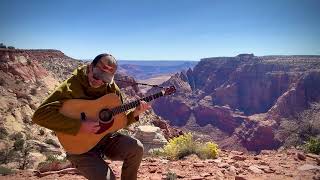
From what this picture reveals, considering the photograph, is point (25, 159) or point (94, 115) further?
point (25, 159)

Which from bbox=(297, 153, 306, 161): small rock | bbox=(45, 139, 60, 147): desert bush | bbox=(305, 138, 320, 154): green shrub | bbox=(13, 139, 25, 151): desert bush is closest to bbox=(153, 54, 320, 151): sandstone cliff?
bbox=(45, 139, 60, 147): desert bush

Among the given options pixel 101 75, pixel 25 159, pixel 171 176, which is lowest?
pixel 25 159

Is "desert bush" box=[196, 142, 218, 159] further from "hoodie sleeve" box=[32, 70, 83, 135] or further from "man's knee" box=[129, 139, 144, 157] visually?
"hoodie sleeve" box=[32, 70, 83, 135]

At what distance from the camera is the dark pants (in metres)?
4.01

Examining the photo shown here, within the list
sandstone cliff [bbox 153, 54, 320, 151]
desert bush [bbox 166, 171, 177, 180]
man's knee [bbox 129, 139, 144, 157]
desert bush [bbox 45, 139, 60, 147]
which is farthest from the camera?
sandstone cliff [bbox 153, 54, 320, 151]

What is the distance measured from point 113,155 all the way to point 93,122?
1.63 ft

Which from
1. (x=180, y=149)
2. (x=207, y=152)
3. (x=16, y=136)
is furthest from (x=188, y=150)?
(x=16, y=136)

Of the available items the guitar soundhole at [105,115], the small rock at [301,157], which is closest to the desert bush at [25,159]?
the small rock at [301,157]

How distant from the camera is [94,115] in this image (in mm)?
4254

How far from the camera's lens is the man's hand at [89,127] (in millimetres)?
4047

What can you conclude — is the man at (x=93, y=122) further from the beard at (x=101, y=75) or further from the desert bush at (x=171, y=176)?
the desert bush at (x=171, y=176)

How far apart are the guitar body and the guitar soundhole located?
38 millimetres

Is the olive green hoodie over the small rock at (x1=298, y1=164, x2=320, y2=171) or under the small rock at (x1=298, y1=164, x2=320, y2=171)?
over

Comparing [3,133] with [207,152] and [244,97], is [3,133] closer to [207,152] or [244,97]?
[207,152]
